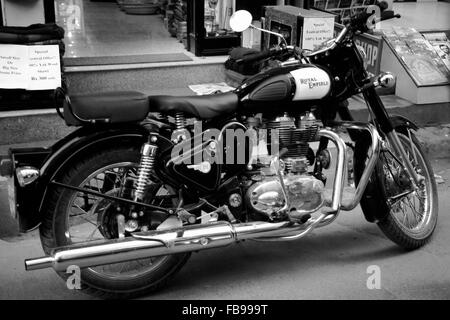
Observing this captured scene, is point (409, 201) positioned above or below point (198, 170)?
below

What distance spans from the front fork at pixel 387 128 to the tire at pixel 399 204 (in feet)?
0.25

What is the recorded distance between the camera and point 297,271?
4031mm

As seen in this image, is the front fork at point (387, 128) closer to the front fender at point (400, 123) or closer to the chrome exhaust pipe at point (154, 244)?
the front fender at point (400, 123)

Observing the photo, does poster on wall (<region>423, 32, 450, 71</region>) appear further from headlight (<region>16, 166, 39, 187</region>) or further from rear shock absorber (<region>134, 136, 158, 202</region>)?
headlight (<region>16, 166, 39, 187</region>)

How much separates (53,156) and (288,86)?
4.32 feet

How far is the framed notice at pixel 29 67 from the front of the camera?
17.5 ft

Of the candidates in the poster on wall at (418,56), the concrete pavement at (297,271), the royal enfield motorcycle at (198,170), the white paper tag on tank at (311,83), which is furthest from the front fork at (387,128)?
the poster on wall at (418,56)

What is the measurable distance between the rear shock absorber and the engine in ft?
1.95

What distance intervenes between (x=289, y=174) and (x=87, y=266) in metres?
1.27

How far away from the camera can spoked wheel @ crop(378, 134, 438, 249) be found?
13.6 feet

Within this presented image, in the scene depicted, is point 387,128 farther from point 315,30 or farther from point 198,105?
point 315,30

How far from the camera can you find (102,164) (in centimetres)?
342

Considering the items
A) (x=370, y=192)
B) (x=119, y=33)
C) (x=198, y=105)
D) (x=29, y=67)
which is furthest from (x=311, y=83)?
(x=119, y=33)

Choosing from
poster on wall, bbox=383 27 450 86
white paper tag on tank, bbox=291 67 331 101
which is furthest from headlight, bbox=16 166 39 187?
poster on wall, bbox=383 27 450 86
